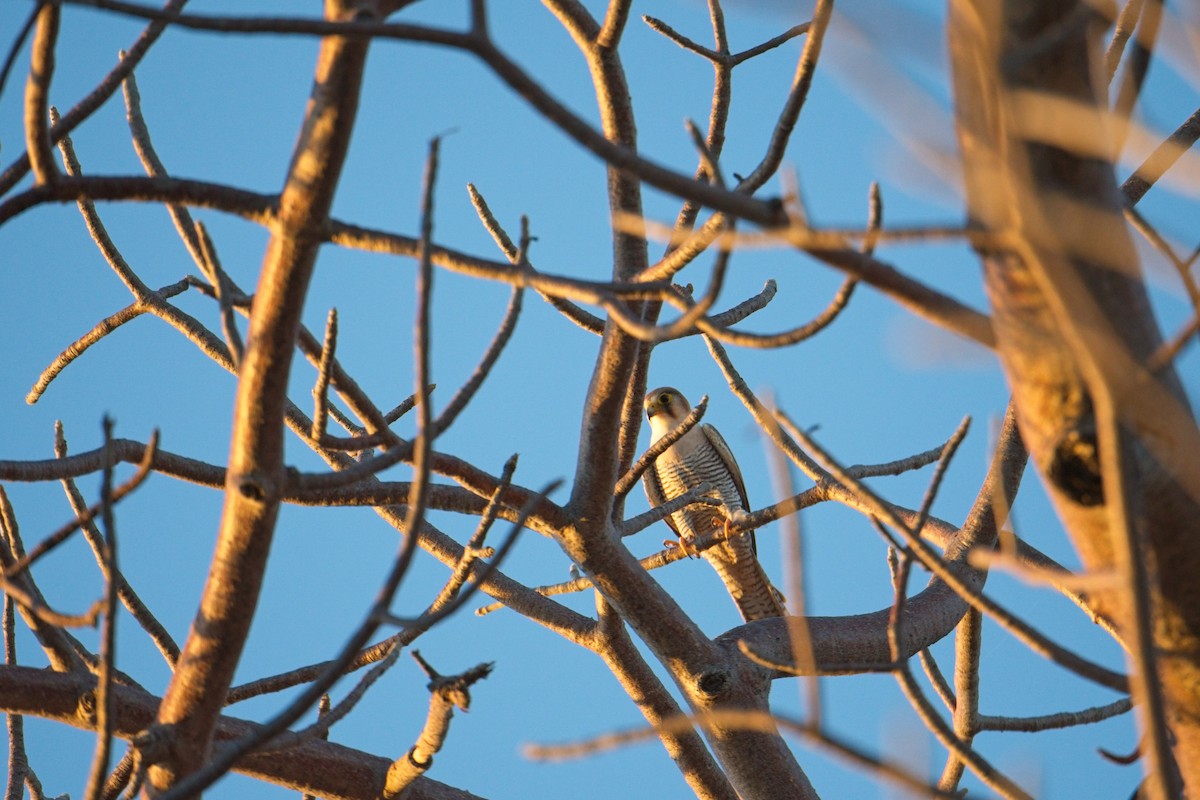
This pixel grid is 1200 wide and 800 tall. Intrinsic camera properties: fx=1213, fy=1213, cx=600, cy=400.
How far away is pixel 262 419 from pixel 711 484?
528 centimetres

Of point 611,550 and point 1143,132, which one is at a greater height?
point 611,550

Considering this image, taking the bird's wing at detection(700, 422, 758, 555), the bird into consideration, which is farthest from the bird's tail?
the bird's wing at detection(700, 422, 758, 555)

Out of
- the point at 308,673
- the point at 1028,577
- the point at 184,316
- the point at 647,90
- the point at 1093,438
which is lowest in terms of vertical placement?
the point at 1028,577

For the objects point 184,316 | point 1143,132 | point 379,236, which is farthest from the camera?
point 184,316

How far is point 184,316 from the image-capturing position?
120 inches

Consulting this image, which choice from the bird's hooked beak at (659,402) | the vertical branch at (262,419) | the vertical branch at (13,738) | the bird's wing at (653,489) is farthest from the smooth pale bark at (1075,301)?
the bird's hooked beak at (659,402)

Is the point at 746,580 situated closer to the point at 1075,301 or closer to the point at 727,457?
the point at 727,457

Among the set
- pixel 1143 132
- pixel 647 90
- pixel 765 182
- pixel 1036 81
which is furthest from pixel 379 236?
pixel 647 90

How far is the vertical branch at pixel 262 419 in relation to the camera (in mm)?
1603

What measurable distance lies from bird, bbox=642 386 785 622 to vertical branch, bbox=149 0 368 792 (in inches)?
192

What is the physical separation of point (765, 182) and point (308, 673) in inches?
54.8

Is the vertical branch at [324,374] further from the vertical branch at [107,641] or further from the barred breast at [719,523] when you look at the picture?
the barred breast at [719,523]

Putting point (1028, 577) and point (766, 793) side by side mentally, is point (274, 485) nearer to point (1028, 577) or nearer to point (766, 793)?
point (1028, 577)

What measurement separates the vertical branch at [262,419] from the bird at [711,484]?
4.88 m
